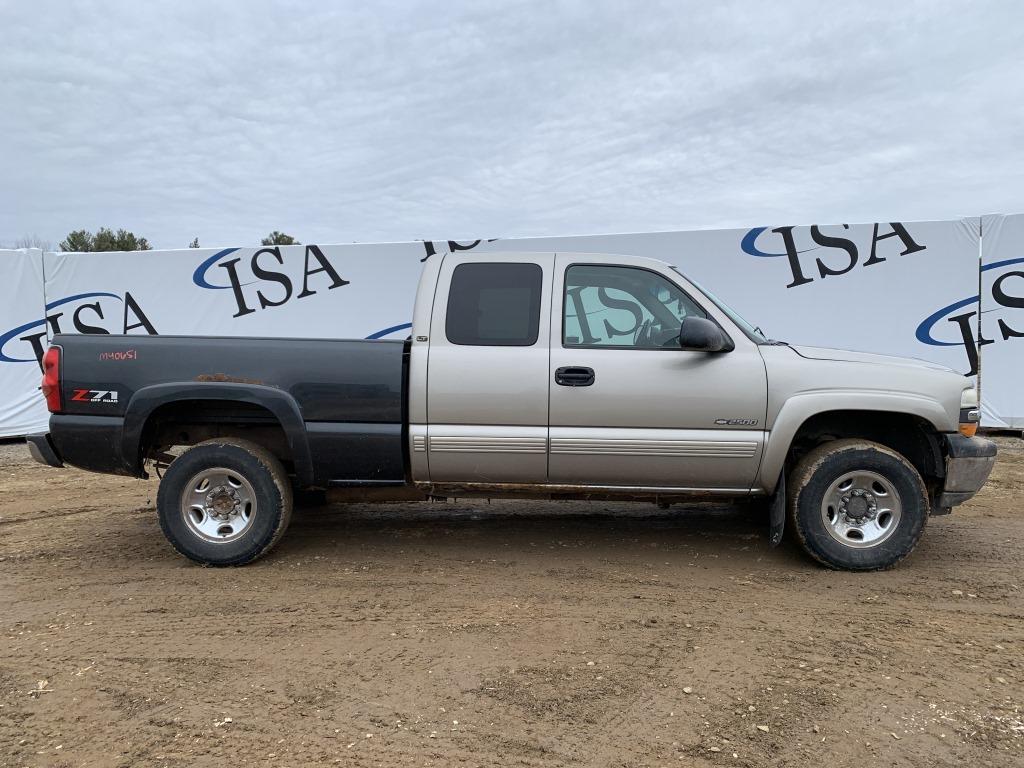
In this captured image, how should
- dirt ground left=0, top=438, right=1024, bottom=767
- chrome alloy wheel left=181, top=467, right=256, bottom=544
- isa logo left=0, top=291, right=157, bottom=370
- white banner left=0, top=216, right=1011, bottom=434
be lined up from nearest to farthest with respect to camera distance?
dirt ground left=0, top=438, right=1024, bottom=767 < chrome alloy wheel left=181, top=467, right=256, bottom=544 < white banner left=0, top=216, right=1011, bottom=434 < isa logo left=0, top=291, right=157, bottom=370

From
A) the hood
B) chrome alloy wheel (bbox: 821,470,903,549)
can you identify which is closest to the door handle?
the hood

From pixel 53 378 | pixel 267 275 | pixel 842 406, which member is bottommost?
pixel 842 406

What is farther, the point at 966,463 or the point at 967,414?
the point at 967,414

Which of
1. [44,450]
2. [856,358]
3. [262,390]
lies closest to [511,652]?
[262,390]

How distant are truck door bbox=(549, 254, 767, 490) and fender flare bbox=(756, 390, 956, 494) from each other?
12 centimetres

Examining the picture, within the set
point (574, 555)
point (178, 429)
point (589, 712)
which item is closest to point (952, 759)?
point (589, 712)

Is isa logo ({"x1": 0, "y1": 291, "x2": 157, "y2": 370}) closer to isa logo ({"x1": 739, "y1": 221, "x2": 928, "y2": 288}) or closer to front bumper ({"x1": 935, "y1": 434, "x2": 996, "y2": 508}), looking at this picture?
isa logo ({"x1": 739, "y1": 221, "x2": 928, "y2": 288})

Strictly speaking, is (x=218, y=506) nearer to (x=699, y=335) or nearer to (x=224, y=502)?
(x=224, y=502)

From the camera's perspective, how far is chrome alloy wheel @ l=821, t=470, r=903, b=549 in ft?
14.1

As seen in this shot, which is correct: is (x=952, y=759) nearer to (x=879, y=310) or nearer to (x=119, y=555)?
(x=119, y=555)

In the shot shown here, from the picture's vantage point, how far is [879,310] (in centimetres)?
970

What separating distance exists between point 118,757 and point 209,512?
2.12 metres

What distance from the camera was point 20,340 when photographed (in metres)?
10.6

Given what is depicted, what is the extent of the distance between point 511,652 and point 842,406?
95.8 inches
